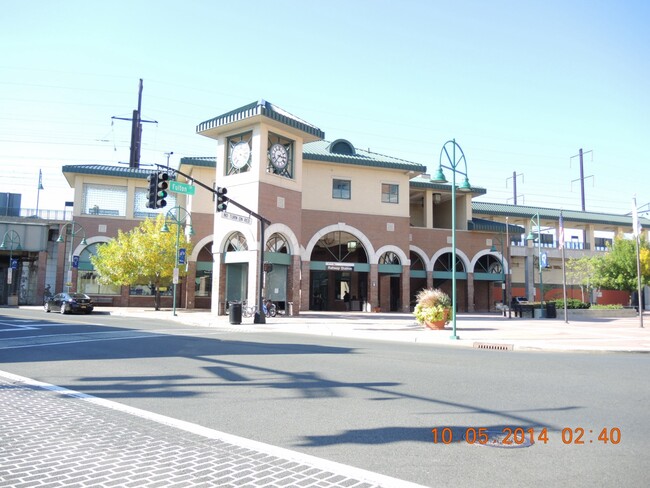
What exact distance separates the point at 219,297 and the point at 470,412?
26871 millimetres

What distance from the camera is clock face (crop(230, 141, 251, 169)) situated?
32.2 m

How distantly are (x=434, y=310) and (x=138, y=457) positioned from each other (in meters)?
19.6

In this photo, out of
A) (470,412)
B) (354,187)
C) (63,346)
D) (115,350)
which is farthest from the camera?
(354,187)

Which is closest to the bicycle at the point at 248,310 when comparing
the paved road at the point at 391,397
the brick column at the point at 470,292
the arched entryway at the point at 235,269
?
the arched entryway at the point at 235,269

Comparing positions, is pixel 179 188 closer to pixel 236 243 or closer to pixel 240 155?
pixel 236 243

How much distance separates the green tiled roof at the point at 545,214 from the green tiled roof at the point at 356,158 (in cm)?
1475

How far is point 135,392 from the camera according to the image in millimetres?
8289

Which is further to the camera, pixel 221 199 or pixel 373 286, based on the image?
pixel 373 286

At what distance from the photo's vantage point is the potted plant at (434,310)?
2347 cm

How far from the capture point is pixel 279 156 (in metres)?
32.9

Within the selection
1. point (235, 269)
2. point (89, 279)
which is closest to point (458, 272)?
point (235, 269)

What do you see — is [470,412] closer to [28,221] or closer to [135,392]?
[135,392]

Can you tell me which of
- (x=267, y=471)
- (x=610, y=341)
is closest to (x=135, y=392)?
(x=267, y=471)

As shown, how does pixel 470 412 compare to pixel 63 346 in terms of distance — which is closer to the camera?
pixel 470 412
